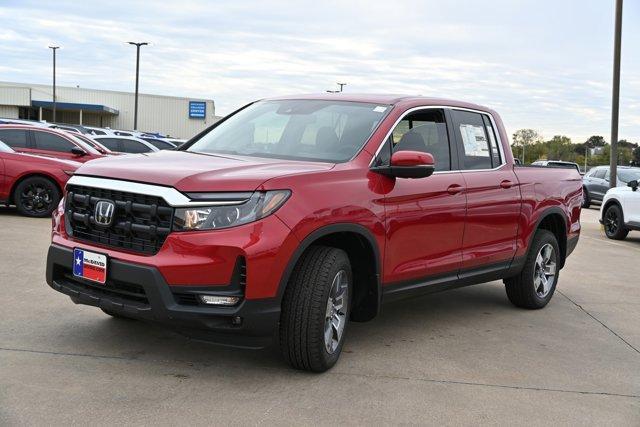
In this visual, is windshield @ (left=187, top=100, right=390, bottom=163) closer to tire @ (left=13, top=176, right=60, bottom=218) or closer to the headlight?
the headlight

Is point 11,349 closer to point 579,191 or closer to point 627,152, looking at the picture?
point 579,191

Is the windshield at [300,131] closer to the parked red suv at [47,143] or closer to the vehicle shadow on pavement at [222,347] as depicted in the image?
the vehicle shadow on pavement at [222,347]

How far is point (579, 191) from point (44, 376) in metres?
5.53

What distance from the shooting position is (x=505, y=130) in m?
6.88

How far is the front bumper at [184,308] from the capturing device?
13.5 ft

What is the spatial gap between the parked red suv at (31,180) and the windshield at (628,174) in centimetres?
1741

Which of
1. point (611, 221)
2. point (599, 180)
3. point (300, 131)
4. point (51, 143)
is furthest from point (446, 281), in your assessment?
point (599, 180)

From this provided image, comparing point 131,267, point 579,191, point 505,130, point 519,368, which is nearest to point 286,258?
point 131,267

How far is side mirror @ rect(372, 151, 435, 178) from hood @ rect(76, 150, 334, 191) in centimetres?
40

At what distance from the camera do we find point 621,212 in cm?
1454

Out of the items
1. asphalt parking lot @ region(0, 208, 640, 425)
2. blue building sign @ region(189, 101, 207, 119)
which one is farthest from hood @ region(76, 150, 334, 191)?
blue building sign @ region(189, 101, 207, 119)

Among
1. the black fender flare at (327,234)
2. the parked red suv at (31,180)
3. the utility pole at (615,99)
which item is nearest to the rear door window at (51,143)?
the parked red suv at (31,180)

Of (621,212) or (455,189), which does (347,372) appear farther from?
(621,212)

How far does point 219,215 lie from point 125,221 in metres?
0.59
